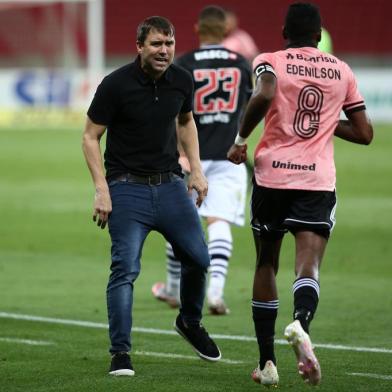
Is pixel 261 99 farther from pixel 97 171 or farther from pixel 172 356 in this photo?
pixel 172 356

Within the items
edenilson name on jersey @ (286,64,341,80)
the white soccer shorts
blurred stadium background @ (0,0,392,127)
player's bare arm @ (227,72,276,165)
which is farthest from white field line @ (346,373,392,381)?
blurred stadium background @ (0,0,392,127)

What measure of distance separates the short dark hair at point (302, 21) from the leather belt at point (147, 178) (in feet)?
3.97

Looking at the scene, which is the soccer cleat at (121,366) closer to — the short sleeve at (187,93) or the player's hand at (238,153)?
the player's hand at (238,153)

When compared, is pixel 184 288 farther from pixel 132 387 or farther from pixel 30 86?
pixel 30 86

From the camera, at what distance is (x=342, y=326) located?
32.2 feet

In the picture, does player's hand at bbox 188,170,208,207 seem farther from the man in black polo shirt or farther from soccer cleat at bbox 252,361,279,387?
soccer cleat at bbox 252,361,279,387

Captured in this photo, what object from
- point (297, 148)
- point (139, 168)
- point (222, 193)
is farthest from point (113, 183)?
point (222, 193)

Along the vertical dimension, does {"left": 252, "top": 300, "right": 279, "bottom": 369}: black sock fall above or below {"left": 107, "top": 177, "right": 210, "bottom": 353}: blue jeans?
below

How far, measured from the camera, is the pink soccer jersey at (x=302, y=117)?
692 cm

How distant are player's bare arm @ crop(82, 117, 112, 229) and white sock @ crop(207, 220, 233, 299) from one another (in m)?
3.28

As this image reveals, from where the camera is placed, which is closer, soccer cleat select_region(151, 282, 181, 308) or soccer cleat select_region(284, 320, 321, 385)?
soccer cleat select_region(284, 320, 321, 385)

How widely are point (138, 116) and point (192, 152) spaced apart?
622 millimetres

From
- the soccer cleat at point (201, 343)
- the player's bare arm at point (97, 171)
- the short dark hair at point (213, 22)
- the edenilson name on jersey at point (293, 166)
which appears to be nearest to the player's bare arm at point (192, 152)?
the player's bare arm at point (97, 171)

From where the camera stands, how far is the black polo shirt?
7.36 metres
